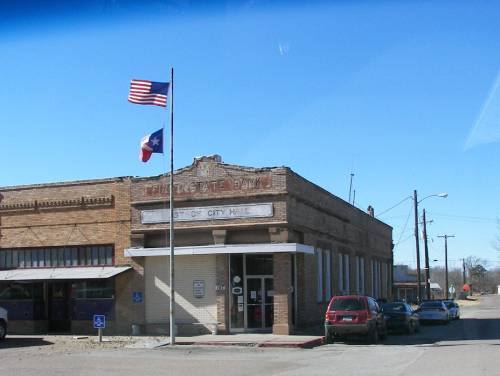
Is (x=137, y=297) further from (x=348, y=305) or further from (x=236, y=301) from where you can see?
(x=348, y=305)

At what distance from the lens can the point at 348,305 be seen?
76.1 ft

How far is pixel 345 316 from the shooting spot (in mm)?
22859

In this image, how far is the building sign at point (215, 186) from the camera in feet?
84.4

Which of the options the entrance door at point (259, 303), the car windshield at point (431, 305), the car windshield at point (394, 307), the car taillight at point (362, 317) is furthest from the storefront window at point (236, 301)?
the car windshield at point (431, 305)

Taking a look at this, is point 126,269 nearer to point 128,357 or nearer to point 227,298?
point 227,298

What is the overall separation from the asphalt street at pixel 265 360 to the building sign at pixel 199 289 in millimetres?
4253

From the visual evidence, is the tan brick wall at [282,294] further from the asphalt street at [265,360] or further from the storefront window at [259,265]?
the asphalt street at [265,360]

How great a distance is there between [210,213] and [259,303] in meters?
4.07

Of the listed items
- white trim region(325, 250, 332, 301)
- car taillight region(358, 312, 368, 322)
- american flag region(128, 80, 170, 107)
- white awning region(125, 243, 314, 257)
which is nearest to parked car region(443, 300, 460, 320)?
white trim region(325, 250, 332, 301)

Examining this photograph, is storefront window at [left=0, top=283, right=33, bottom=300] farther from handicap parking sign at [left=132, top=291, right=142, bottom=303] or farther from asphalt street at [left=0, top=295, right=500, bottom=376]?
asphalt street at [left=0, top=295, right=500, bottom=376]

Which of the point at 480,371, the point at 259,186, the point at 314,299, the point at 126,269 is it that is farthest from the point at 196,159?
the point at 480,371

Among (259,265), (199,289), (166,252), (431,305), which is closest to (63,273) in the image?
(166,252)

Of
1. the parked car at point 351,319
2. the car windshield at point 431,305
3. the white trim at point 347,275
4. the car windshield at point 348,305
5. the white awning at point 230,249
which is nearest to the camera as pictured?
the parked car at point 351,319

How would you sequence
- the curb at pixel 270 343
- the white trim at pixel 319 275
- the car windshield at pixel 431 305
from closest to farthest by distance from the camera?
1. the curb at pixel 270 343
2. the white trim at pixel 319 275
3. the car windshield at pixel 431 305
